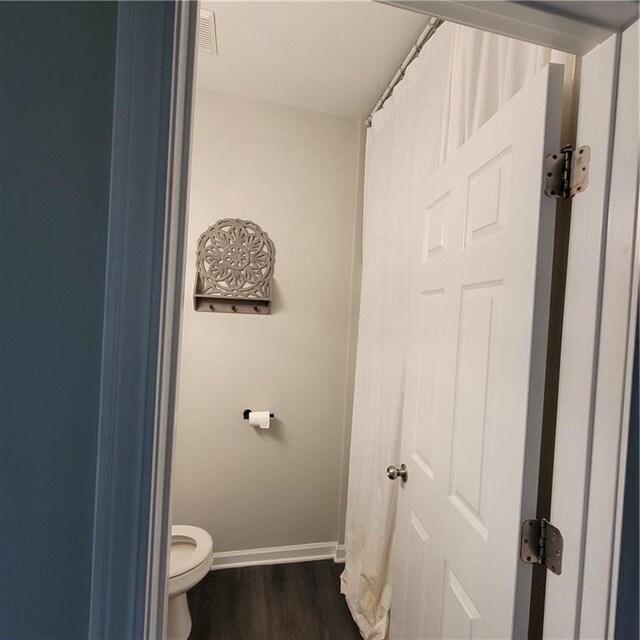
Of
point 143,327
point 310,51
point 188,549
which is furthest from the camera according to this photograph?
point 188,549

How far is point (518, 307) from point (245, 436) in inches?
67.8


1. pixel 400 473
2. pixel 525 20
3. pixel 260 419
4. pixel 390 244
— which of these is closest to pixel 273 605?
→ pixel 260 419

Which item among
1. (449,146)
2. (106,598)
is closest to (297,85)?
(449,146)

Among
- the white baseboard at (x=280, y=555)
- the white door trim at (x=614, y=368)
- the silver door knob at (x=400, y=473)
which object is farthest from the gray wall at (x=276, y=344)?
the white door trim at (x=614, y=368)

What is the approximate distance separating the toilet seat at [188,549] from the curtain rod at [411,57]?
236 centimetres

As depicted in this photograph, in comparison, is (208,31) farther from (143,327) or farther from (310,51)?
(143,327)

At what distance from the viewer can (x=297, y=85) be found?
1820 mm

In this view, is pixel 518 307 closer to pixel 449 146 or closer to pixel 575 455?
pixel 575 455

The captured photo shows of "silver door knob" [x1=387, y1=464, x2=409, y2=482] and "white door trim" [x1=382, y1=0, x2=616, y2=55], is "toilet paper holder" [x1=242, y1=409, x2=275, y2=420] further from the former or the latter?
"white door trim" [x1=382, y1=0, x2=616, y2=55]

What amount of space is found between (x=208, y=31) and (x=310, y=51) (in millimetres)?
438

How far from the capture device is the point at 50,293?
0.45 meters

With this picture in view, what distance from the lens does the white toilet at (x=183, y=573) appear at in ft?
4.83

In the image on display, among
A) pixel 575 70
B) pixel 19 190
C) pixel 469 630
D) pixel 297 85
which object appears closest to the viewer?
pixel 19 190

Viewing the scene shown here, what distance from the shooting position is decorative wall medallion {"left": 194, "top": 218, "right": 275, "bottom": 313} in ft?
6.23
